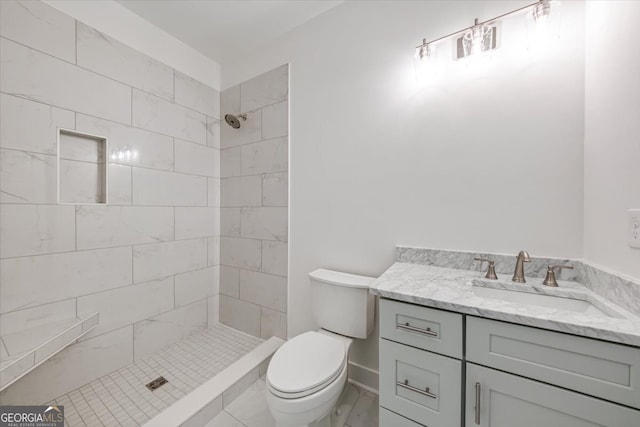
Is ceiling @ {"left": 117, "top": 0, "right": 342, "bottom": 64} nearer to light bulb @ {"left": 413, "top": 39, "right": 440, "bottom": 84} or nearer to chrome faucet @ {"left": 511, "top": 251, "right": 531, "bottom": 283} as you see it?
light bulb @ {"left": 413, "top": 39, "right": 440, "bottom": 84}

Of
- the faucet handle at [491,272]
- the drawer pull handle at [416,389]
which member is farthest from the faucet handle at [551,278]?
the drawer pull handle at [416,389]

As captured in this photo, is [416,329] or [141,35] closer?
[416,329]

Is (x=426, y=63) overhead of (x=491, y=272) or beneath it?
overhead

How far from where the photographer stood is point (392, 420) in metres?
0.98

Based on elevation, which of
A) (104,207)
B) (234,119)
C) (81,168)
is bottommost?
(104,207)

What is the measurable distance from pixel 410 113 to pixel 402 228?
686mm

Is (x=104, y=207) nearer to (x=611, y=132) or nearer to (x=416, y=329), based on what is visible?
(x=416, y=329)

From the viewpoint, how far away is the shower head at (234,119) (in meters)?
2.07

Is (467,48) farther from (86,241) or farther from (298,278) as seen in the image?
(86,241)

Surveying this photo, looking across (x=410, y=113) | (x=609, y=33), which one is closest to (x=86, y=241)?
(x=410, y=113)

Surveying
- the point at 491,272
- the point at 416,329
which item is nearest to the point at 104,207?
the point at 416,329

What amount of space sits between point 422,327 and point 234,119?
203 cm

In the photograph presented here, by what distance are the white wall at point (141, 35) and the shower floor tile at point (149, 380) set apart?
7.53ft

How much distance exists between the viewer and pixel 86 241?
1.55 meters
